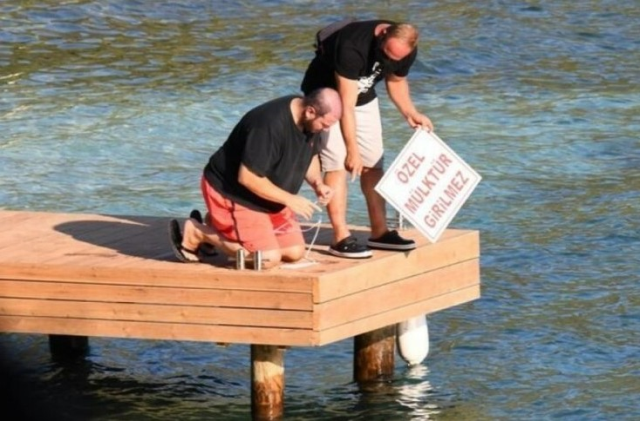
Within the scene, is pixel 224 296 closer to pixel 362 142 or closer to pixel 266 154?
pixel 266 154

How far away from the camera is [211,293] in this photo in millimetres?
6188

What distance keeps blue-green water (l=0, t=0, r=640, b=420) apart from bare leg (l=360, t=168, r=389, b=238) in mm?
940

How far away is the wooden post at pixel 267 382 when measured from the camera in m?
6.39

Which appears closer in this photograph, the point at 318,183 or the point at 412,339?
the point at 318,183

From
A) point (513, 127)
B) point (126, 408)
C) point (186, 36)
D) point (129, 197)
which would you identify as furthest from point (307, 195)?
point (186, 36)

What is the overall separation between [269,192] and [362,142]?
93cm

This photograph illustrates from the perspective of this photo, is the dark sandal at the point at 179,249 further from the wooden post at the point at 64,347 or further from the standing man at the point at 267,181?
the wooden post at the point at 64,347

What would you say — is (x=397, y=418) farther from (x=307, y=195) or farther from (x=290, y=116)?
(x=307, y=195)

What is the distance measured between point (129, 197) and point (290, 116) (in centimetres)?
628

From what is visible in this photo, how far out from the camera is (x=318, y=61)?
681 cm

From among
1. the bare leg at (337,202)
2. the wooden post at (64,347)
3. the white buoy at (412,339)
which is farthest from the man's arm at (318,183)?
the wooden post at (64,347)

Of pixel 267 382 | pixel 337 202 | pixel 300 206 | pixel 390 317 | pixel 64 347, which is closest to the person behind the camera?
pixel 300 206

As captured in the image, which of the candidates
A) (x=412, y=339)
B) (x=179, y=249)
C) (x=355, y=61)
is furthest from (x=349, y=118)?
(x=412, y=339)

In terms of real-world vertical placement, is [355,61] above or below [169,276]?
above
